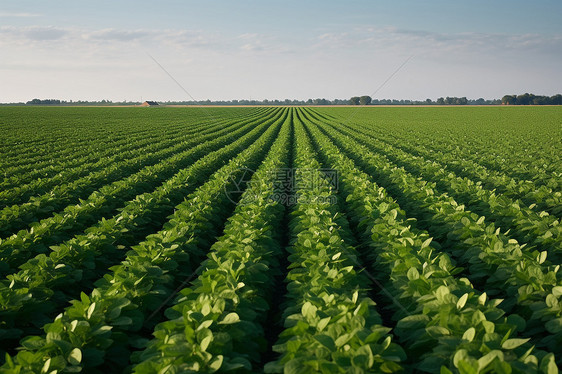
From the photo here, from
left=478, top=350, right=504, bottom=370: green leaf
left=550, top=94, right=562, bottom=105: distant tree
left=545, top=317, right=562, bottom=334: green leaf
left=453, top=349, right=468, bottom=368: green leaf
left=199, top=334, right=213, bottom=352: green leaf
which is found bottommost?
left=545, top=317, right=562, bottom=334: green leaf

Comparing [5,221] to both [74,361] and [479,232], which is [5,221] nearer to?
[74,361]

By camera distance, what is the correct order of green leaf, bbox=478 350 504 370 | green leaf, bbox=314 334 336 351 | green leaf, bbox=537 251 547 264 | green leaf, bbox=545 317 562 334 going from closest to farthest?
green leaf, bbox=478 350 504 370 < green leaf, bbox=314 334 336 351 < green leaf, bbox=545 317 562 334 < green leaf, bbox=537 251 547 264

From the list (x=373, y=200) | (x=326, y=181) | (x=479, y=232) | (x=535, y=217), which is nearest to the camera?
(x=479, y=232)

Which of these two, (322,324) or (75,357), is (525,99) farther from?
(75,357)

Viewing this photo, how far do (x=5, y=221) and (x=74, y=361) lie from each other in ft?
20.6

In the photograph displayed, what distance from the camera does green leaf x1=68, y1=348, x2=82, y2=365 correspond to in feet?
9.24

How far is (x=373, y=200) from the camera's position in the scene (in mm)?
7984

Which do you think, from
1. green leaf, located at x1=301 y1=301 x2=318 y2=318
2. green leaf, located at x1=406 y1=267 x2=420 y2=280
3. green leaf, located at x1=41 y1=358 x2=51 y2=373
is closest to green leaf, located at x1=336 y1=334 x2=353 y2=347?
green leaf, located at x1=301 y1=301 x2=318 y2=318

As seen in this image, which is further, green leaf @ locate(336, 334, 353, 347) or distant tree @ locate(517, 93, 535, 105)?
distant tree @ locate(517, 93, 535, 105)

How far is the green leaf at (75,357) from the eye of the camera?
2815 millimetres

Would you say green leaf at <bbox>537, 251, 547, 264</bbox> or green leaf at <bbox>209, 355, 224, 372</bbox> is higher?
green leaf at <bbox>537, 251, 547, 264</bbox>

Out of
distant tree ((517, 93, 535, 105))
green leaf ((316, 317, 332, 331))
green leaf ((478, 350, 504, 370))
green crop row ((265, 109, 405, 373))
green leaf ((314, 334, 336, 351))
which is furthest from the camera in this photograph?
distant tree ((517, 93, 535, 105))

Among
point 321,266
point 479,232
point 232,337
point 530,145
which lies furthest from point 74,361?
point 530,145

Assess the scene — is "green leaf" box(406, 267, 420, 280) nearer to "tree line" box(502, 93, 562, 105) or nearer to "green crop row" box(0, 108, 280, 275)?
"green crop row" box(0, 108, 280, 275)
